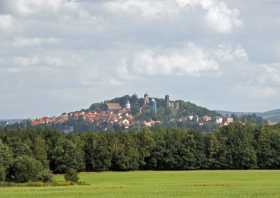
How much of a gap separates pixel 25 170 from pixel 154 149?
164 feet

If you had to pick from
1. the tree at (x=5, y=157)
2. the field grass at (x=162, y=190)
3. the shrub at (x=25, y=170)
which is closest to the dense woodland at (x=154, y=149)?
the tree at (x=5, y=157)

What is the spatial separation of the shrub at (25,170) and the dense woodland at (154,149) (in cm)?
2716

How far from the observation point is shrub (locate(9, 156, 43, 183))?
11250cm

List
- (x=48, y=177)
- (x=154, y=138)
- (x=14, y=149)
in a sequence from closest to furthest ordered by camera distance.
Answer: (x=48, y=177)
(x=14, y=149)
(x=154, y=138)

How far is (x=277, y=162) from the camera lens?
503 feet

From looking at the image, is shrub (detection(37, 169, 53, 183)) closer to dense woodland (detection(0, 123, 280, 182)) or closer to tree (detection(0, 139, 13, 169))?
tree (detection(0, 139, 13, 169))

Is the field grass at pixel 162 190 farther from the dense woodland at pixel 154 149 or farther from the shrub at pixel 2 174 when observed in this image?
the dense woodland at pixel 154 149

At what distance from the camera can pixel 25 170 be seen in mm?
113938

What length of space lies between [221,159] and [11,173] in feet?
180

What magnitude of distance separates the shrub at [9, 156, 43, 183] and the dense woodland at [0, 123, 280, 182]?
27155 mm

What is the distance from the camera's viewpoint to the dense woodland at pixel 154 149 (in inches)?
5876

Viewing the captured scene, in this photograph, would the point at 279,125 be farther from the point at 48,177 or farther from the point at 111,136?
the point at 48,177

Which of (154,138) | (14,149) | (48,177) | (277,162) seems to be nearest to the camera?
(48,177)

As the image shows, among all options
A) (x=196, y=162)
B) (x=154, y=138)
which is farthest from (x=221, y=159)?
(x=154, y=138)
